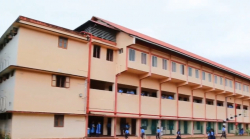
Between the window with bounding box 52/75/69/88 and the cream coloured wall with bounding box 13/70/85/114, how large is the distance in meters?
0.31

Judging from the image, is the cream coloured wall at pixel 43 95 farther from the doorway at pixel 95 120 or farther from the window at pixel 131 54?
the window at pixel 131 54

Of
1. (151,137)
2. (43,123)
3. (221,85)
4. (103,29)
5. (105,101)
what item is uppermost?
(103,29)

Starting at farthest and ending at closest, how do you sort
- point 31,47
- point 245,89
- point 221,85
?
point 245,89 < point 221,85 < point 31,47

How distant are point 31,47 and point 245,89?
35.0 m

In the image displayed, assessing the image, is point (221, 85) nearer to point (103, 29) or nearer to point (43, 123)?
point (103, 29)

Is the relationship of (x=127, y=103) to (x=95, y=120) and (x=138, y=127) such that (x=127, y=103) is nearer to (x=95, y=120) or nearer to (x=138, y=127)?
(x=138, y=127)

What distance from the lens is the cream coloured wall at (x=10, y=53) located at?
19.3 meters

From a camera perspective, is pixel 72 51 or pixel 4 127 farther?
pixel 72 51

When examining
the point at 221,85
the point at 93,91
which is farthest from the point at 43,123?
the point at 221,85

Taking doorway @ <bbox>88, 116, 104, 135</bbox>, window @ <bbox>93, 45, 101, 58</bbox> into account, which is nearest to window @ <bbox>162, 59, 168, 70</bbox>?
window @ <bbox>93, 45, 101, 58</bbox>

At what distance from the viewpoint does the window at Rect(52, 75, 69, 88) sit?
2070cm

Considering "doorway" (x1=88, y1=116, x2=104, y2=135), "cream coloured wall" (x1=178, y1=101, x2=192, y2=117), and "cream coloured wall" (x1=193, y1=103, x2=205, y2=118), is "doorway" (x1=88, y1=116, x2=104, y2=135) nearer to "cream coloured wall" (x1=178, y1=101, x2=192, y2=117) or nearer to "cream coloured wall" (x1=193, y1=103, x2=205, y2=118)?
"cream coloured wall" (x1=178, y1=101, x2=192, y2=117)

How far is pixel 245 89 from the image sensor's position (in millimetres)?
43688

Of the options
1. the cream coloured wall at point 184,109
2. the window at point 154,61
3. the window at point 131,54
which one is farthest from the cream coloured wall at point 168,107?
the window at point 131,54
